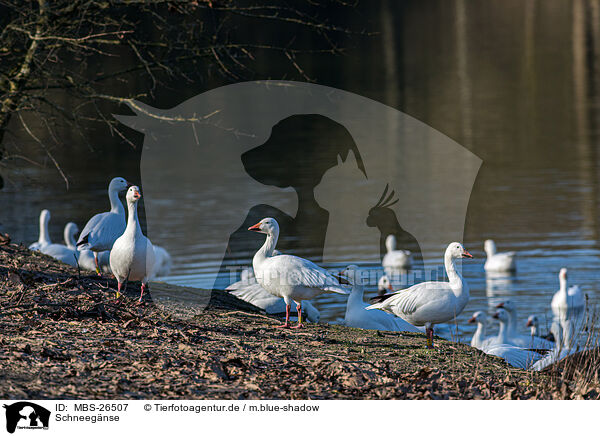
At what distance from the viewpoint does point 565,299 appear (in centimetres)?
1457

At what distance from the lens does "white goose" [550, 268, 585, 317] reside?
14.5 meters

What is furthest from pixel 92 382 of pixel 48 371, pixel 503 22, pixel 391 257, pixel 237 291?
pixel 503 22

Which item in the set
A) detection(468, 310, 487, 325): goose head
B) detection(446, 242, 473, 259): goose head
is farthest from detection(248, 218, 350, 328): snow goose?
detection(468, 310, 487, 325): goose head

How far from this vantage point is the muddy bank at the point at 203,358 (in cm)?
610

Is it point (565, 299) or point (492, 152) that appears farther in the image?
point (492, 152)

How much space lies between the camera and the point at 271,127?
3569 cm

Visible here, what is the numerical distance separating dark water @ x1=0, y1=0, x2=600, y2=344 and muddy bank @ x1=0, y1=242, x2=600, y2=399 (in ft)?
14.0

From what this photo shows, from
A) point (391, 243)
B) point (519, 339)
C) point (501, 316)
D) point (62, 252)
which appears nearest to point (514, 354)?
point (519, 339)

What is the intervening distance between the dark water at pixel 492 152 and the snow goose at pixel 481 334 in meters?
0.48

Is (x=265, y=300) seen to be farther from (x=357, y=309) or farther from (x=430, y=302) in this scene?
(x=430, y=302)

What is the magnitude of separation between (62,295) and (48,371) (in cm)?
226

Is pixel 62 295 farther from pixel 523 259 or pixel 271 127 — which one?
pixel 271 127

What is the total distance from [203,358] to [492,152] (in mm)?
22708

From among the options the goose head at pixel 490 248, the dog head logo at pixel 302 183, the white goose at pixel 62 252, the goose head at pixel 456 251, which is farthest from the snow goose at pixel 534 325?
the white goose at pixel 62 252
